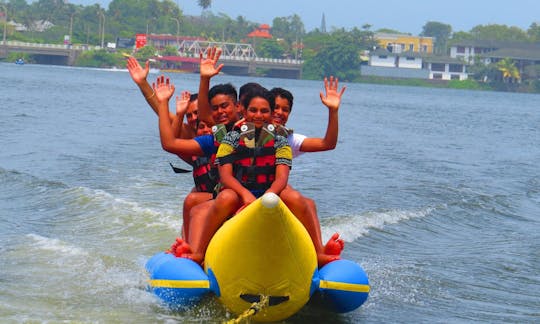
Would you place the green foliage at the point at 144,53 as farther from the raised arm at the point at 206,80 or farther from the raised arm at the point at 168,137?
the raised arm at the point at 168,137

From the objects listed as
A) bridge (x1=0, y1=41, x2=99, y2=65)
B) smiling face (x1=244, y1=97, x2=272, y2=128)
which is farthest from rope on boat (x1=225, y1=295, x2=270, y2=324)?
bridge (x1=0, y1=41, x2=99, y2=65)

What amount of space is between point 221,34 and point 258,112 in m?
134

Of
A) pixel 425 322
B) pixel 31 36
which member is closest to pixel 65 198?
pixel 425 322

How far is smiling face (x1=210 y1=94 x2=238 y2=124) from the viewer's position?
6465 mm

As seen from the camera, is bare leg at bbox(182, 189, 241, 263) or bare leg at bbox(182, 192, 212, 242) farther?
bare leg at bbox(182, 192, 212, 242)

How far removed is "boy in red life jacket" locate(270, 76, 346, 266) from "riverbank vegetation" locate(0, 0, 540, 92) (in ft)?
304

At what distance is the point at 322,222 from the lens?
34.4ft

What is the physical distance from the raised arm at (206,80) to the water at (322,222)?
120 cm

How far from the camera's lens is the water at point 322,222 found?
6941mm

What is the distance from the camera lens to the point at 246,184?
19.8ft

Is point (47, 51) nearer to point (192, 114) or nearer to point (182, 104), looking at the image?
point (192, 114)

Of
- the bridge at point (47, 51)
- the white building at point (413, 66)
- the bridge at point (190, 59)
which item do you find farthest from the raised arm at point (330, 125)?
the white building at point (413, 66)

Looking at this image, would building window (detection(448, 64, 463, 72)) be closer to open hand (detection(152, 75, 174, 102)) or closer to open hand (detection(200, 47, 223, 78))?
open hand (detection(200, 47, 223, 78))

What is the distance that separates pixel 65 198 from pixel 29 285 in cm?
421
